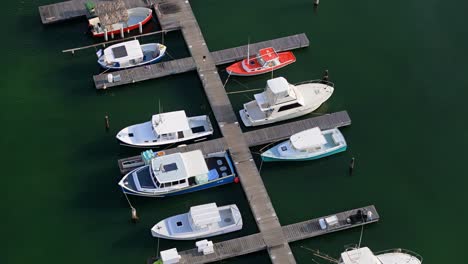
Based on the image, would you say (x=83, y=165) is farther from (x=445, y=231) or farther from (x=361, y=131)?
(x=445, y=231)

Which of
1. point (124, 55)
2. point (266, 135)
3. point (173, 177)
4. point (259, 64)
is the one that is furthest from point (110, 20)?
point (173, 177)

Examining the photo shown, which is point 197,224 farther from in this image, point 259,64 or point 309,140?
point 259,64

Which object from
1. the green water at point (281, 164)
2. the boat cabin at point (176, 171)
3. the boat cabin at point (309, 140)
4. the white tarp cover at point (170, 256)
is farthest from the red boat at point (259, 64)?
the white tarp cover at point (170, 256)

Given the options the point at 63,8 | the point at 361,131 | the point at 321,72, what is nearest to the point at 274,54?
the point at 321,72

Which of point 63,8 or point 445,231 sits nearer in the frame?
point 445,231

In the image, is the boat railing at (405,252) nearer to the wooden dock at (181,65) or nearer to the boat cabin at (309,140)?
the boat cabin at (309,140)

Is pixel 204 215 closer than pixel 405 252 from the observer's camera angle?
Yes
